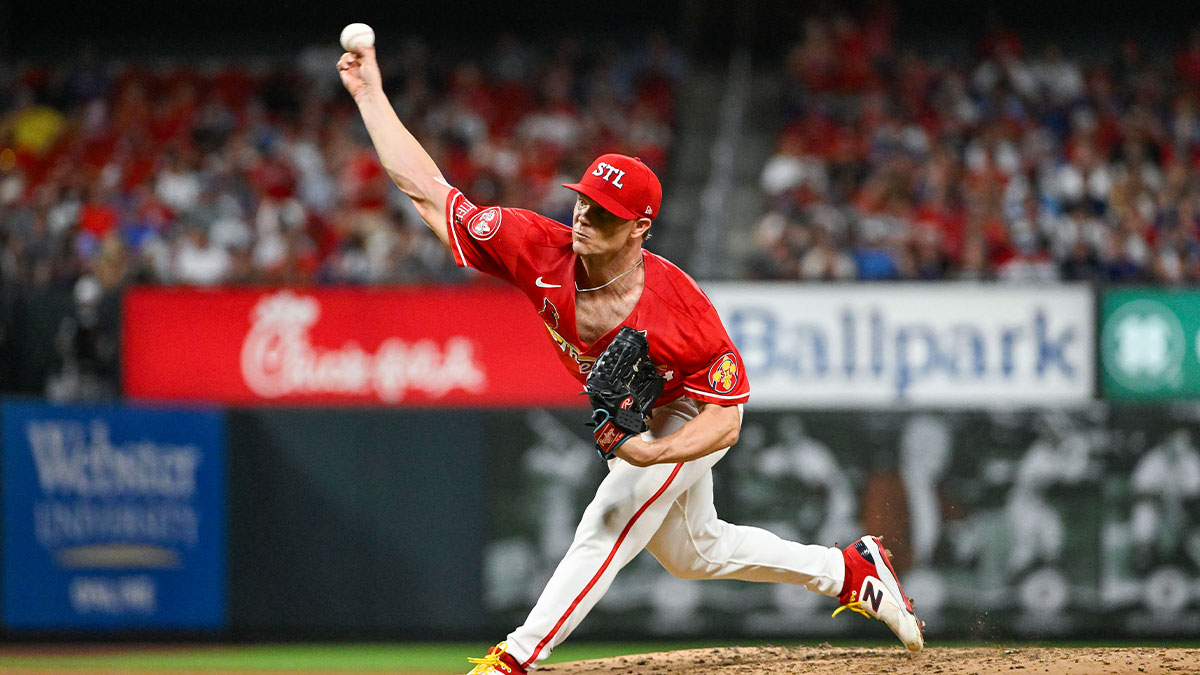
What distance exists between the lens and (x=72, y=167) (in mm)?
13406

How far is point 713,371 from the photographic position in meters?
4.54

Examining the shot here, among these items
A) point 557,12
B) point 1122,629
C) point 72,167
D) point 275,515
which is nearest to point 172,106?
point 72,167

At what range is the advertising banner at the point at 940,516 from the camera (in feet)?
28.5

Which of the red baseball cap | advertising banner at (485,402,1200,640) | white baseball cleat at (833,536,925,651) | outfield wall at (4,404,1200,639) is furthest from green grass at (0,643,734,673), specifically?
the red baseball cap

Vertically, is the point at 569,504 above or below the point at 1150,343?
below

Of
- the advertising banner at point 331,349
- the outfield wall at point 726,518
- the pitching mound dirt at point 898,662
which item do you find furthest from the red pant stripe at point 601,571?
the advertising banner at point 331,349

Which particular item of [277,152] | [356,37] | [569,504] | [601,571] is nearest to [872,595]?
[601,571]

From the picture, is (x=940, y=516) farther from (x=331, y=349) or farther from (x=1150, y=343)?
(x=331, y=349)

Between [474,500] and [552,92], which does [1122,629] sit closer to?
[474,500]

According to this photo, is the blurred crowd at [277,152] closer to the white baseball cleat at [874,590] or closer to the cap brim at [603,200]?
the white baseball cleat at [874,590]

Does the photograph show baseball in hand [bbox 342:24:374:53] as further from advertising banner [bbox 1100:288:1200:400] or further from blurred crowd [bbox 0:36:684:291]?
advertising banner [bbox 1100:288:1200:400]

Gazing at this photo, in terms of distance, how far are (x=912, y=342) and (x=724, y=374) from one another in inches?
208

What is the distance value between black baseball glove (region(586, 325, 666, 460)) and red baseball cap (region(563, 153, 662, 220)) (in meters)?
0.39

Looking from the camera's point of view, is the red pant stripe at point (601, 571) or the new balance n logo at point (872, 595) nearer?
the red pant stripe at point (601, 571)
